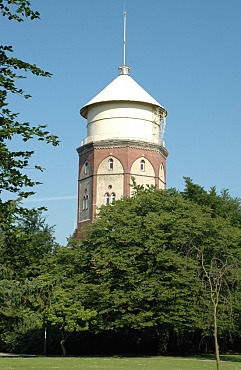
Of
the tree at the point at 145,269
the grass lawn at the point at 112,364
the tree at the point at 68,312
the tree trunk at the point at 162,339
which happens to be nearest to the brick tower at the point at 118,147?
the tree at the point at 145,269

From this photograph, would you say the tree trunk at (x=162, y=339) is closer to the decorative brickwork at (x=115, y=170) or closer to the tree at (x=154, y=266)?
the tree at (x=154, y=266)

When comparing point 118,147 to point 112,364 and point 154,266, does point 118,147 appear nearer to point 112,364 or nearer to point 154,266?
point 154,266

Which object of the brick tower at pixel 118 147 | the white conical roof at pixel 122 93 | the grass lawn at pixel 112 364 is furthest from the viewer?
the white conical roof at pixel 122 93

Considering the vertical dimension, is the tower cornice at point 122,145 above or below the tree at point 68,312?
above

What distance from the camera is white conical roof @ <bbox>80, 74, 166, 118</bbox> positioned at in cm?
5334

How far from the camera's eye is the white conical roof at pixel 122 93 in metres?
53.3

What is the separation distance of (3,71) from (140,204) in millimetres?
28013

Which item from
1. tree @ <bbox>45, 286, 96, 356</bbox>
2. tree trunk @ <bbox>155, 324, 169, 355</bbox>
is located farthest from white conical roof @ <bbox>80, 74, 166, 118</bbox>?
tree trunk @ <bbox>155, 324, 169, 355</bbox>

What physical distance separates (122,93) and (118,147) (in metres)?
6.06

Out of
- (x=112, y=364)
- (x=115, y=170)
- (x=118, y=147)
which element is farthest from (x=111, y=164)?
(x=112, y=364)

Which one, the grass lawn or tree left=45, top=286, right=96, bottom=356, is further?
tree left=45, top=286, right=96, bottom=356

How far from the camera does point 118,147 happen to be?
51812mm

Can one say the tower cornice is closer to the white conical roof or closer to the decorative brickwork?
the decorative brickwork

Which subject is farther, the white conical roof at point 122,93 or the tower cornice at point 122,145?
the white conical roof at point 122,93
